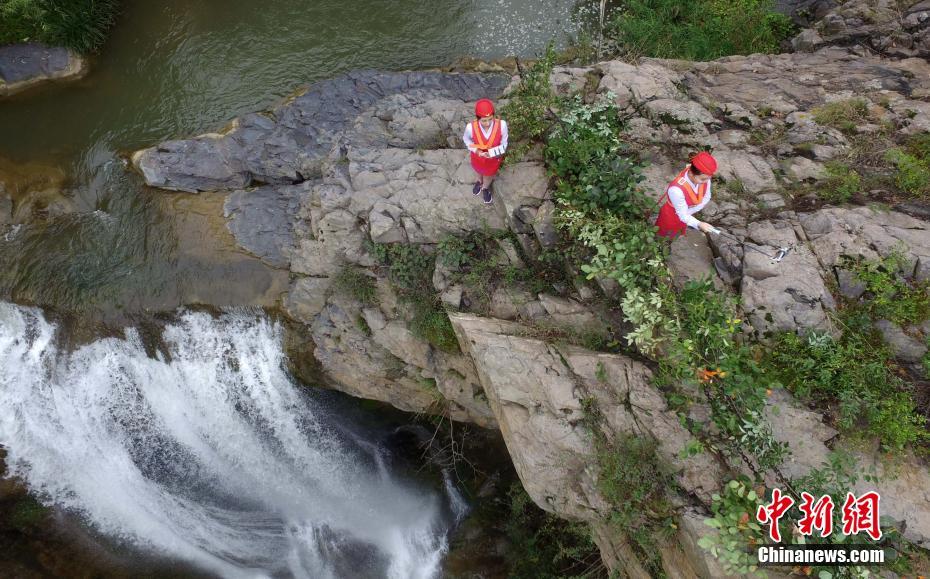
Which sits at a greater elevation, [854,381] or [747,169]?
[747,169]

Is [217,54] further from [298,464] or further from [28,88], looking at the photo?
[298,464]

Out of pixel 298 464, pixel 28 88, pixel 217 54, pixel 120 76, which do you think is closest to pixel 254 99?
pixel 217 54

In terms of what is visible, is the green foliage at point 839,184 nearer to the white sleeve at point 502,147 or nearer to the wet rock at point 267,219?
the white sleeve at point 502,147

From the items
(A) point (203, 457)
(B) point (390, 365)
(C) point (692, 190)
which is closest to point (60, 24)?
(A) point (203, 457)

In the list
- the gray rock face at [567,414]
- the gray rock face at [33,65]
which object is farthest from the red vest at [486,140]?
the gray rock face at [33,65]

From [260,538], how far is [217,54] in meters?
12.0

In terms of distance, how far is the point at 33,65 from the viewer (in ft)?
41.2

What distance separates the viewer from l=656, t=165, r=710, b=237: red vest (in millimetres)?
5949

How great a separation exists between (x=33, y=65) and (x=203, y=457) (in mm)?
11164

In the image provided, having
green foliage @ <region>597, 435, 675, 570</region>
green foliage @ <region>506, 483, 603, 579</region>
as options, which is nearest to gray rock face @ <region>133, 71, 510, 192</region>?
green foliage @ <region>597, 435, 675, 570</region>

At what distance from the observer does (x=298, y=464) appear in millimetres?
10109

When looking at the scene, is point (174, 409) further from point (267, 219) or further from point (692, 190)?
point (692, 190)

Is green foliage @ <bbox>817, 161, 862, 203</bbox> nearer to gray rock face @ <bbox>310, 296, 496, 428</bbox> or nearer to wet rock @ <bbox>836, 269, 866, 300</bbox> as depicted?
wet rock @ <bbox>836, 269, 866, 300</bbox>

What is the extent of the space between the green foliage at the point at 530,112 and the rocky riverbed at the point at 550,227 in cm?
35
